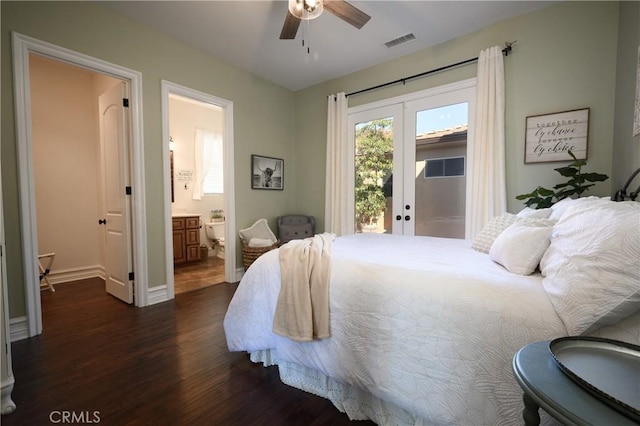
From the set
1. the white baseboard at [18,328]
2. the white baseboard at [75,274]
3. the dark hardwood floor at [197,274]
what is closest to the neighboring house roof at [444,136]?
the dark hardwood floor at [197,274]

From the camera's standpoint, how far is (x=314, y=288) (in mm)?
1542

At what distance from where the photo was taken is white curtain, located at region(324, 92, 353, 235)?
3945 mm

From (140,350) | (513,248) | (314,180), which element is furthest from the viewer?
(314,180)

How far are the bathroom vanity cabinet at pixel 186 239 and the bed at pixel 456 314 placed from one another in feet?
10.7

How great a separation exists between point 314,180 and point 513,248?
10.6 feet

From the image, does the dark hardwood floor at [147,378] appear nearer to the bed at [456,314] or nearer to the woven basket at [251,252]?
the bed at [456,314]

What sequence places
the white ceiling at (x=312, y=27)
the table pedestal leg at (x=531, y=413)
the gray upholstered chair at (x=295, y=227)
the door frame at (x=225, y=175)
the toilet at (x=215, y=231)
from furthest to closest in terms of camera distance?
the toilet at (x=215, y=231), the gray upholstered chair at (x=295, y=227), the door frame at (x=225, y=175), the white ceiling at (x=312, y=27), the table pedestal leg at (x=531, y=413)

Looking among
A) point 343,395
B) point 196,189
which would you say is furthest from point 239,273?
point 343,395

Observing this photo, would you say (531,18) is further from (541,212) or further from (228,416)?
(228,416)

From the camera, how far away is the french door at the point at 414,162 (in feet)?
10.3

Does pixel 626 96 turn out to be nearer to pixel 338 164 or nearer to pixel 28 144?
pixel 338 164

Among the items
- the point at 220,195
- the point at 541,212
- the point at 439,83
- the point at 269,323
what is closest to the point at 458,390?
the point at 269,323

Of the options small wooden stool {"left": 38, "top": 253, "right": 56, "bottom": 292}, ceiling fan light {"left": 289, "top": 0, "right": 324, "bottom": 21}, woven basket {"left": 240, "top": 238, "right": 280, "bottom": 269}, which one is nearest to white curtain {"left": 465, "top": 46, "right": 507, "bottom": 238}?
ceiling fan light {"left": 289, "top": 0, "right": 324, "bottom": 21}

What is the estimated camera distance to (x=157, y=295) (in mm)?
2977
